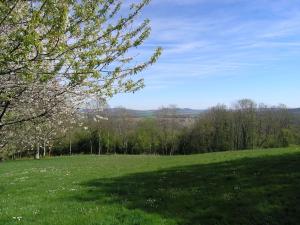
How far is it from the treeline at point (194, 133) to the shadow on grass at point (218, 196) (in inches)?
2822

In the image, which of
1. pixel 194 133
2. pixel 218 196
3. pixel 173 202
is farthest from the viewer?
pixel 194 133

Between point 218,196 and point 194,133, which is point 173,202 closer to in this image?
point 218,196

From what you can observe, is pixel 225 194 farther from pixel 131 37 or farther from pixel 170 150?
pixel 170 150

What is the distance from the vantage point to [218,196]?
14945mm

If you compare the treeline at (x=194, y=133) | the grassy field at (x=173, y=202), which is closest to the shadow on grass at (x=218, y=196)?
the grassy field at (x=173, y=202)

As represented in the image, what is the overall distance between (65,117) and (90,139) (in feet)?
314

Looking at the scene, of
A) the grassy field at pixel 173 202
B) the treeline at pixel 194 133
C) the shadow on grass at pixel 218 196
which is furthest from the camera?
the treeline at pixel 194 133

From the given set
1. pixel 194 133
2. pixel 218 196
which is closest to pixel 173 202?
pixel 218 196

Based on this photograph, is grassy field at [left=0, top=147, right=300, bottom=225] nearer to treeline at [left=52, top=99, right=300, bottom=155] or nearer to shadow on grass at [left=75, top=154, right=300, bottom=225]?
shadow on grass at [left=75, top=154, right=300, bottom=225]

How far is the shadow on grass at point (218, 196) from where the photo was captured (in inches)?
491

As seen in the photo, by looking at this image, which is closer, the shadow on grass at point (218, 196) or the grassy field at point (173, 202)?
the grassy field at point (173, 202)

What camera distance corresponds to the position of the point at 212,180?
62.0 ft

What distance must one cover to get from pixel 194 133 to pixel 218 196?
83844 mm

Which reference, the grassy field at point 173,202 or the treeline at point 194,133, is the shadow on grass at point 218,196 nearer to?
the grassy field at point 173,202
